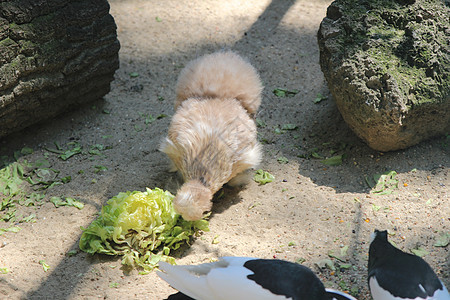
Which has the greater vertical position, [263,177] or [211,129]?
[211,129]

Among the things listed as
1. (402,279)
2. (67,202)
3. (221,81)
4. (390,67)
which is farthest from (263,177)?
(402,279)

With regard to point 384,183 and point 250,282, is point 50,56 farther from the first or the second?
point 384,183

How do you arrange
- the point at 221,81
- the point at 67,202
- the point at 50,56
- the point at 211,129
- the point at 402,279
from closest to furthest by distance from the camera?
the point at 402,279 → the point at 211,129 → the point at 67,202 → the point at 221,81 → the point at 50,56

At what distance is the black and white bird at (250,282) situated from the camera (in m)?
2.80

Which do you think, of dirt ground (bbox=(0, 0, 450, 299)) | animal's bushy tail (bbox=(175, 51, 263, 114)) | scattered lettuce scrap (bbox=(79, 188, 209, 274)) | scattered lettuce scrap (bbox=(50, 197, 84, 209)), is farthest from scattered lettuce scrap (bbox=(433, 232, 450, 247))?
scattered lettuce scrap (bbox=(50, 197, 84, 209))

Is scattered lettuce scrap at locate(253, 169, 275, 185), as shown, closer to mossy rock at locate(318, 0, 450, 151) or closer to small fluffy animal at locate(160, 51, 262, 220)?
small fluffy animal at locate(160, 51, 262, 220)

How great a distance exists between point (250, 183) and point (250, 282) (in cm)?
182

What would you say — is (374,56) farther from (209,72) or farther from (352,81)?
(209,72)

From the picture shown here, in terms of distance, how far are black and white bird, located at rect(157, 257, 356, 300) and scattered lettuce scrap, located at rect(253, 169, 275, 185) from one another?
5.26ft

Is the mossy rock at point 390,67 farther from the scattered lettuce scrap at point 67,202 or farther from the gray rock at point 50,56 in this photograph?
the scattered lettuce scrap at point 67,202

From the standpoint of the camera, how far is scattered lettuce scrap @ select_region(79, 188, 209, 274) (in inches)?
148

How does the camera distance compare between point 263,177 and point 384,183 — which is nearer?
point 384,183

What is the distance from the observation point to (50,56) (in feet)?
15.7

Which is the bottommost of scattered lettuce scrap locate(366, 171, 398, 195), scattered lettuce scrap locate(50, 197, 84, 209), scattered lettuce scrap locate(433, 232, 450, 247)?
scattered lettuce scrap locate(50, 197, 84, 209)
